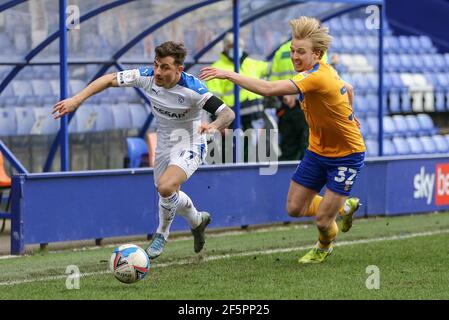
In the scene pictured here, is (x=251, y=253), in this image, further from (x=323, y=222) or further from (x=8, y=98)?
(x=8, y=98)

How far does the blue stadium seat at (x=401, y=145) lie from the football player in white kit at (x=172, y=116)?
9140 mm

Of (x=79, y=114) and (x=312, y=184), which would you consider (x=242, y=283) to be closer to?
(x=312, y=184)

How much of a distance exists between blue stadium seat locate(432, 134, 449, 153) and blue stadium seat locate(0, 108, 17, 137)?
7703 millimetres

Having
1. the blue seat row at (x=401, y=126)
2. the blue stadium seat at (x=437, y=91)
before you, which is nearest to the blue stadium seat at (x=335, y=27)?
the blue stadium seat at (x=437, y=91)

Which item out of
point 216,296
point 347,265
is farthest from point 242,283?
point 347,265

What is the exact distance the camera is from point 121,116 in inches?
621

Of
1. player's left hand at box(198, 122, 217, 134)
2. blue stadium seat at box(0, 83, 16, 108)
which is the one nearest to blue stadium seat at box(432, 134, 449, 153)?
blue stadium seat at box(0, 83, 16, 108)

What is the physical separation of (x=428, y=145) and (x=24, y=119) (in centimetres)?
740

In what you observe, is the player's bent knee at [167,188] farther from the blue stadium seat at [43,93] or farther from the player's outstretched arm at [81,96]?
the blue stadium seat at [43,93]

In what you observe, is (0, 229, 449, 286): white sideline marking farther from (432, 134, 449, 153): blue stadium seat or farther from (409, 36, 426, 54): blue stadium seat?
(409, 36, 426, 54): blue stadium seat

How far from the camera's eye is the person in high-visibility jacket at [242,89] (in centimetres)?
1438

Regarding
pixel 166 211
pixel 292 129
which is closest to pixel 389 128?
pixel 292 129

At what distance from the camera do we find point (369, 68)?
806 inches

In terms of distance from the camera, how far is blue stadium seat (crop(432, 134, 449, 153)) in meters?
19.1
